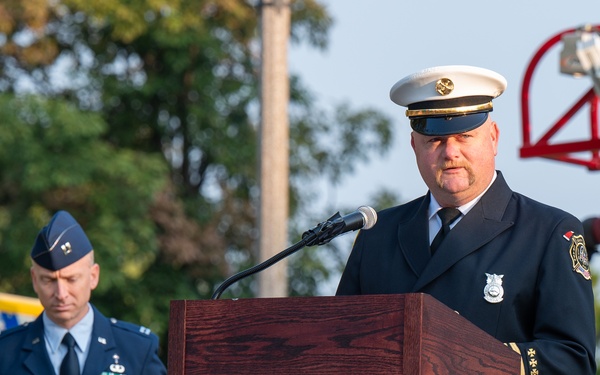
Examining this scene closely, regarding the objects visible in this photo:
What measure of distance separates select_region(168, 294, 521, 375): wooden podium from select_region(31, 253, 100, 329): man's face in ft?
6.53

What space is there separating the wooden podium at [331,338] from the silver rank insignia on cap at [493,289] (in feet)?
0.93

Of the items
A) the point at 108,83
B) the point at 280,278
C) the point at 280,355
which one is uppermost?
the point at 108,83

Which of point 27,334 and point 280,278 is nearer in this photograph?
point 27,334

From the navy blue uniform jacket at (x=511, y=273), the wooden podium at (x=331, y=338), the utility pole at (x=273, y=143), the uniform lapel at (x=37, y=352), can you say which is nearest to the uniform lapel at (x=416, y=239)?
the navy blue uniform jacket at (x=511, y=273)

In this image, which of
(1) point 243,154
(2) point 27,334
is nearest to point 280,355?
(2) point 27,334

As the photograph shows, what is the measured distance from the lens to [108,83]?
55.7ft

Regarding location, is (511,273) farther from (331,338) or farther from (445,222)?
(331,338)

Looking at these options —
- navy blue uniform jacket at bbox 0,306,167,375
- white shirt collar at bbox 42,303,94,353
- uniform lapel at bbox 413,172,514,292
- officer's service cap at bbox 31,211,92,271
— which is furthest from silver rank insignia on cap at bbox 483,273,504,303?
officer's service cap at bbox 31,211,92,271

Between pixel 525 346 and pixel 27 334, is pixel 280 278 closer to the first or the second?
pixel 27 334

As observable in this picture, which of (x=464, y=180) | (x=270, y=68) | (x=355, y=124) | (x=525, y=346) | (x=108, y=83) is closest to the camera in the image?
(x=525, y=346)

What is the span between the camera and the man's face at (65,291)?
5477 mm

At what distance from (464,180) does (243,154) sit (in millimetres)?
13276

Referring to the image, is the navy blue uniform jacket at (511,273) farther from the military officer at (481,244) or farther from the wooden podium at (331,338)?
the wooden podium at (331,338)

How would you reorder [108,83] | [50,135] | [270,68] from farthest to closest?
[108,83], [50,135], [270,68]
